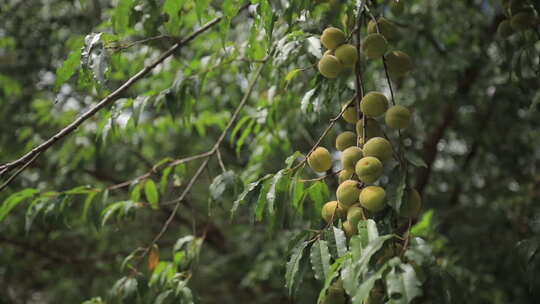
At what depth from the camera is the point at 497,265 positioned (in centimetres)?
348

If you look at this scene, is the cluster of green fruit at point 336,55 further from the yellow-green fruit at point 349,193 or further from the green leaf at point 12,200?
the green leaf at point 12,200

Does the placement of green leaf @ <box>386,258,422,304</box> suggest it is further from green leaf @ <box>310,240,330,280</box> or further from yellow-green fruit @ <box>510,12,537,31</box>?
yellow-green fruit @ <box>510,12,537,31</box>


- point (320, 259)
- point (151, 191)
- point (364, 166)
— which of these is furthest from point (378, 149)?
point (151, 191)

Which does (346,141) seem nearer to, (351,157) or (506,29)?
(351,157)

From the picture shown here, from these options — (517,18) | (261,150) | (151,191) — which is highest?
(517,18)

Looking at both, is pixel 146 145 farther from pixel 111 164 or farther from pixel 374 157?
pixel 374 157

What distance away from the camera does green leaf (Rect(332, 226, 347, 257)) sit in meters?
1.06

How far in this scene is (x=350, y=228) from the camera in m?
1.14

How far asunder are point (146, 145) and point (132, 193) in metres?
2.66

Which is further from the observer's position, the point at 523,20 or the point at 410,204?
the point at 523,20

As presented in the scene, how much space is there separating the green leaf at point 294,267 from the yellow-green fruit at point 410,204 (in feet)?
0.86

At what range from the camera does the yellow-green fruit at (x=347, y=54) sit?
1.34 meters

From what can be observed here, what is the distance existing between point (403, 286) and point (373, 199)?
26cm

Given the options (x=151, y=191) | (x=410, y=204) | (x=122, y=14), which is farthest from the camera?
(x=151, y=191)
